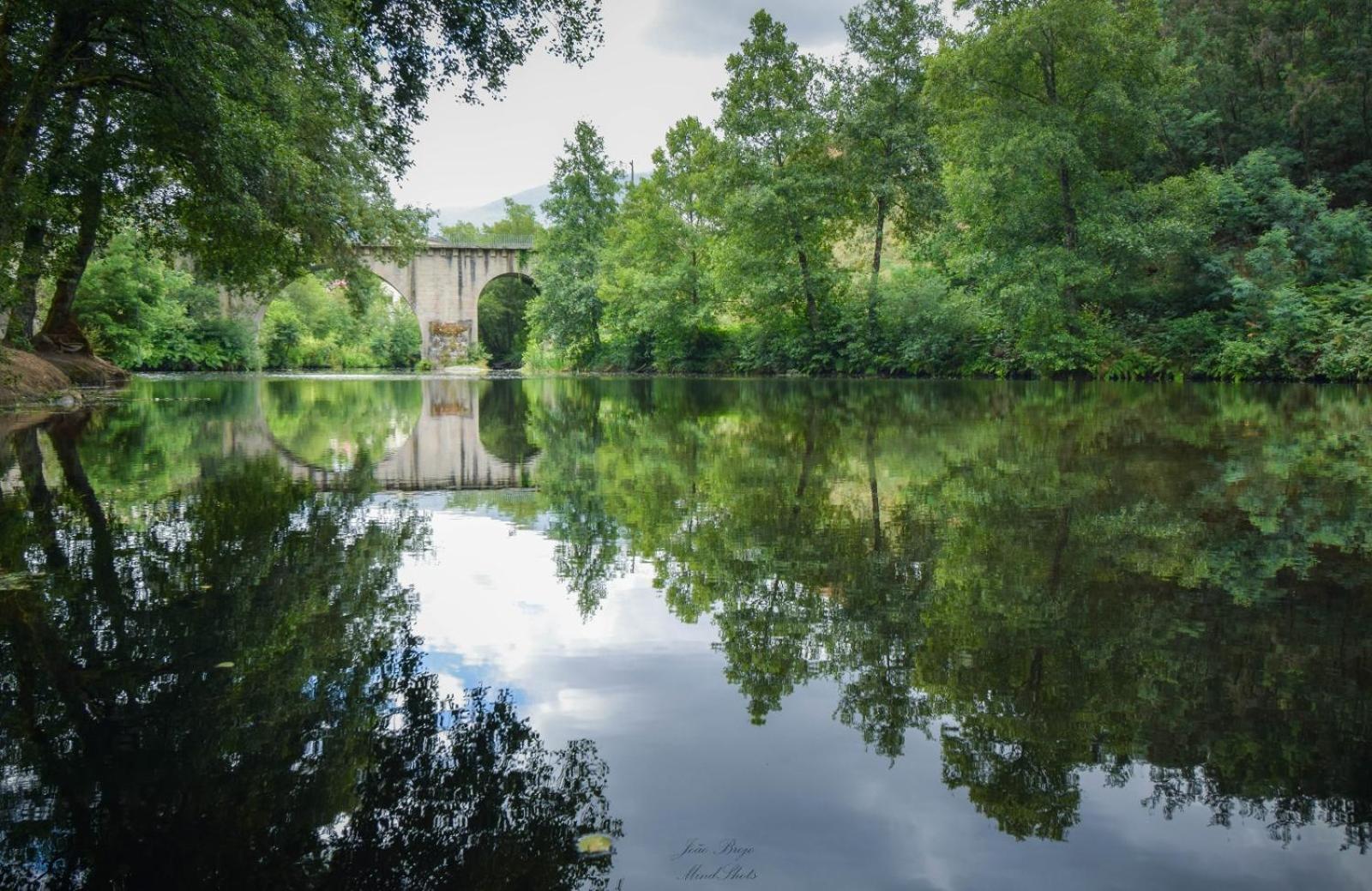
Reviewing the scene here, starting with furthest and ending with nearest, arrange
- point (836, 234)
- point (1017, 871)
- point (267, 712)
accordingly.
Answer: point (836, 234) < point (267, 712) < point (1017, 871)

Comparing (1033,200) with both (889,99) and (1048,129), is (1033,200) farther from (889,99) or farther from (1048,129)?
(889,99)

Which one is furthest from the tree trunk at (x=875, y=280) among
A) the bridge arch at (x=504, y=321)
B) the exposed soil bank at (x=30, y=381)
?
the bridge arch at (x=504, y=321)

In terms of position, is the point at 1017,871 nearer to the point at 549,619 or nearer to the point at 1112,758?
the point at 1112,758

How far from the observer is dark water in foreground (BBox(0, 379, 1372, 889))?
1.99 m

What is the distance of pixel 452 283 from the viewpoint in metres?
58.9

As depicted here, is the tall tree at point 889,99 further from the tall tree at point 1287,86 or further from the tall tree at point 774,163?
the tall tree at point 1287,86

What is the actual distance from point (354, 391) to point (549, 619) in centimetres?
2474

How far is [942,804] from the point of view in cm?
217

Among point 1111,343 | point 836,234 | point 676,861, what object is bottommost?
point 676,861

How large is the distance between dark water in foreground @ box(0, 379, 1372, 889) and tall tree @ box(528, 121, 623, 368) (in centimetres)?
3950

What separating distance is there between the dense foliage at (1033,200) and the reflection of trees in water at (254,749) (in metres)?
22.9

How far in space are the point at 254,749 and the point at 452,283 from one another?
5912 cm

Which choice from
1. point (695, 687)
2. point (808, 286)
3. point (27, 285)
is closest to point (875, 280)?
point (808, 286)

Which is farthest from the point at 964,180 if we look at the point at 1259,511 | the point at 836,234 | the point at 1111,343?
the point at 1259,511
